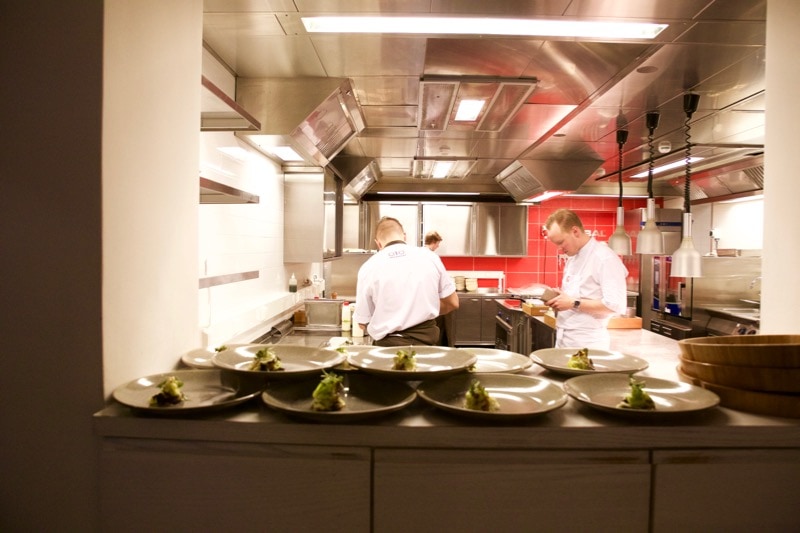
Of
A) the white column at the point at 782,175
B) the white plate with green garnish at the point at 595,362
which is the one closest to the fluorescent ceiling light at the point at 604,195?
the white column at the point at 782,175

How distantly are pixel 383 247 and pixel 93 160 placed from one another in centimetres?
226

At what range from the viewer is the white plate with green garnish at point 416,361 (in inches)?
56.7

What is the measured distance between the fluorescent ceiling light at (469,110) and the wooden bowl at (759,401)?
2.41 m

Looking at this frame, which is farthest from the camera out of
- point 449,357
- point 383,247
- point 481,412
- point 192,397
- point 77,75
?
point 383,247

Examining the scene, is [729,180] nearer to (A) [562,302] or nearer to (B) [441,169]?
(B) [441,169]

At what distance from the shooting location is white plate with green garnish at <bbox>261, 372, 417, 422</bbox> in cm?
125

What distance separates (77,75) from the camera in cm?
134

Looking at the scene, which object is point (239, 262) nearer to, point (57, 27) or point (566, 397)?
point (57, 27)

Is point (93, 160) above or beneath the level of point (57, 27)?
beneath

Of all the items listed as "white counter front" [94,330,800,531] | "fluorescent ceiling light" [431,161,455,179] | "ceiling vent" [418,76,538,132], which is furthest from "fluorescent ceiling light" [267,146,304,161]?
"white counter front" [94,330,800,531]

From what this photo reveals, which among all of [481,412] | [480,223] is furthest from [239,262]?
[480,223]

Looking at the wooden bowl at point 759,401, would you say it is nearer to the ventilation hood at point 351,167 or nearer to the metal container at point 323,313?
the metal container at point 323,313

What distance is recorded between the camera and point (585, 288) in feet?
11.7

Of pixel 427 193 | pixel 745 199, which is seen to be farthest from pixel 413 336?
pixel 745 199
